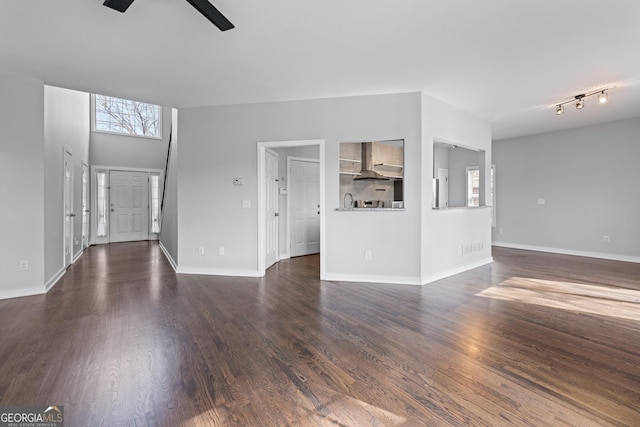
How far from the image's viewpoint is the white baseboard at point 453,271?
14.3 feet

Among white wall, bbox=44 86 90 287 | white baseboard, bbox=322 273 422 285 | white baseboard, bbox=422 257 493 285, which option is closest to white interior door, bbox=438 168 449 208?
white baseboard, bbox=422 257 493 285

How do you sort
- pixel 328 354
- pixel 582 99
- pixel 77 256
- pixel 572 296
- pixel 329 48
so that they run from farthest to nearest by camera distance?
pixel 77 256, pixel 582 99, pixel 572 296, pixel 329 48, pixel 328 354

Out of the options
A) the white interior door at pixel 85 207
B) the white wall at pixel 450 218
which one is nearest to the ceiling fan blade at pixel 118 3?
the white wall at pixel 450 218

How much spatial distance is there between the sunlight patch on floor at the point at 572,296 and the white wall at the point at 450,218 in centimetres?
74

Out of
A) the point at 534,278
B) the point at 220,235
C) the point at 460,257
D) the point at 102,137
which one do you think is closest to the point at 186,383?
the point at 220,235

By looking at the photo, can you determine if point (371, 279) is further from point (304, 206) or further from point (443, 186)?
point (443, 186)

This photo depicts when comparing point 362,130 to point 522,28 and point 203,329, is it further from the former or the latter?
point 203,329

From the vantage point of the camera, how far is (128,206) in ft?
29.2

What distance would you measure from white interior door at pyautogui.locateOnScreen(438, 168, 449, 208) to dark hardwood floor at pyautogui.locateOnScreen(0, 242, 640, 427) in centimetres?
413

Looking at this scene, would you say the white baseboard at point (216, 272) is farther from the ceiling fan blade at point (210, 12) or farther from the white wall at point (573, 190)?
the white wall at point (573, 190)

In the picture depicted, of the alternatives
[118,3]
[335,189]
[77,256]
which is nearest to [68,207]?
[77,256]

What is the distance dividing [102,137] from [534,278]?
32.3 feet

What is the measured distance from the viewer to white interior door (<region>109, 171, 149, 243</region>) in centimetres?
868

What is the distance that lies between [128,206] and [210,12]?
8.23 metres
